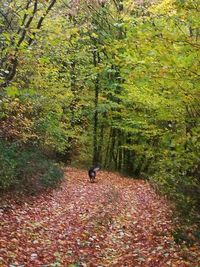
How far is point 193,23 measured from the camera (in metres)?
8.31

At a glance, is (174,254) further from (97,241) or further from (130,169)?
(130,169)

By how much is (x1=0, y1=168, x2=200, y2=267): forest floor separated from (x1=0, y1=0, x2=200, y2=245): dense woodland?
83cm

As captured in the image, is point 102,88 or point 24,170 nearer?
point 24,170

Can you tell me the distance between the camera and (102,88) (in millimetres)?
27906

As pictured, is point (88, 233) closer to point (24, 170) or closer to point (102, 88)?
point (24, 170)

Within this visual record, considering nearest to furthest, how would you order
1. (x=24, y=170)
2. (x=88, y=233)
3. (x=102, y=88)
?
(x=88, y=233) → (x=24, y=170) → (x=102, y=88)

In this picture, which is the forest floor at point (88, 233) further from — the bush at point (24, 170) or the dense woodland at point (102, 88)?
the dense woodland at point (102, 88)

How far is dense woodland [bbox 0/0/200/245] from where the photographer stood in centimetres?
846

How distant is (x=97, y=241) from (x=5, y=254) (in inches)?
102

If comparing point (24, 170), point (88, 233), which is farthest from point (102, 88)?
point (88, 233)

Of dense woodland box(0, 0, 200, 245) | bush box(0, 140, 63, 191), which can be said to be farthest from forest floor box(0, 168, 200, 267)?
dense woodland box(0, 0, 200, 245)

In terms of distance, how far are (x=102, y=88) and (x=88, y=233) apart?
60.8ft

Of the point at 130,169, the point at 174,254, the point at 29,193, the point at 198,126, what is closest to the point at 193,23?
the point at 198,126

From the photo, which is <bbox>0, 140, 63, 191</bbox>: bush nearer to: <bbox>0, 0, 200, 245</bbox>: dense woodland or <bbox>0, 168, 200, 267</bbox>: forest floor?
<bbox>0, 0, 200, 245</bbox>: dense woodland
